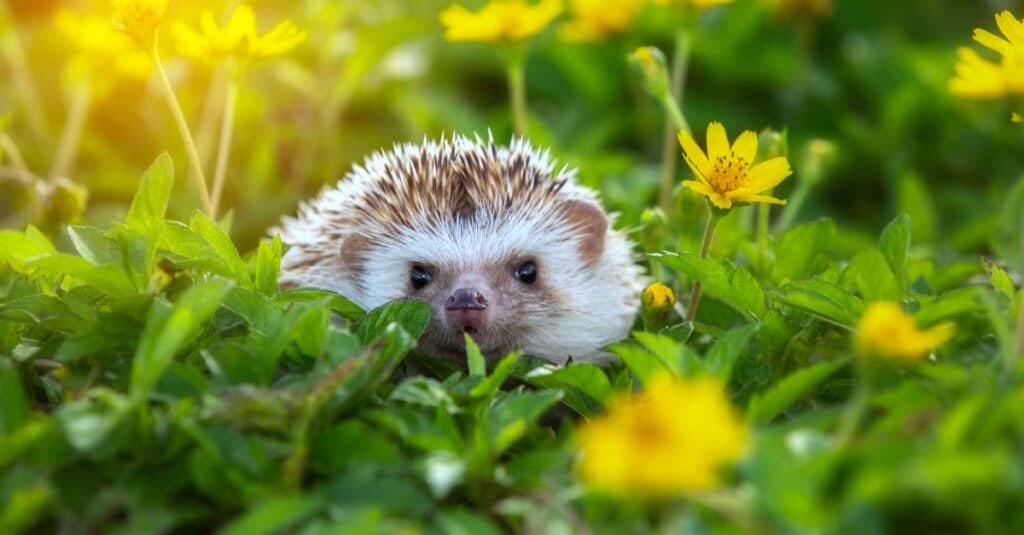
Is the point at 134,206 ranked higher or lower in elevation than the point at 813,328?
lower

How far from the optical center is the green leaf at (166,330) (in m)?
1.90

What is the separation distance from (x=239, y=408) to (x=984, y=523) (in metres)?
1.16

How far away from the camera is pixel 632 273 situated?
3189 millimetres

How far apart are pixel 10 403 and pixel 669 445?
1210 millimetres

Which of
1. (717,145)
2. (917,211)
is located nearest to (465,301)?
(717,145)

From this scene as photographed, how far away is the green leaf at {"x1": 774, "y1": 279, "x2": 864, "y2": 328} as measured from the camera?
7.38 ft

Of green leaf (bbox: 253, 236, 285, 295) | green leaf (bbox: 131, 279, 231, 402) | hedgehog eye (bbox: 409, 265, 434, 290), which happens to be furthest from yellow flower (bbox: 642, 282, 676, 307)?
green leaf (bbox: 131, 279, 231, 402)

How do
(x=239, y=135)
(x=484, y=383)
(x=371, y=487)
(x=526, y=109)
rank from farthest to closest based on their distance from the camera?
(x=526, y=109), (x=239, y=135), (x=484, y=383), (x=371, y=487)

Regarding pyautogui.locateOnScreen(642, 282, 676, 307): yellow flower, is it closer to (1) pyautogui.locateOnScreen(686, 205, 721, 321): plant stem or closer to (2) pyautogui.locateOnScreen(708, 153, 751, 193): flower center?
(1) pyautogui.locateOnScreen(686, 205, 721, 321): plant stem

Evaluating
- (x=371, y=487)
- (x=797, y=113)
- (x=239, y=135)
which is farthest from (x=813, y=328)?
(x=239, y=135)

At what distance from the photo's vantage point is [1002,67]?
245 cm

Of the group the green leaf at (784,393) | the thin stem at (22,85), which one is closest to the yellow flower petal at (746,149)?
the green leaf at (784,393)

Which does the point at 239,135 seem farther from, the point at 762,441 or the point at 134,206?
the point at 762,441

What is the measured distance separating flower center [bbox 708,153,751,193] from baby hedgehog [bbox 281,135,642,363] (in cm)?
67
